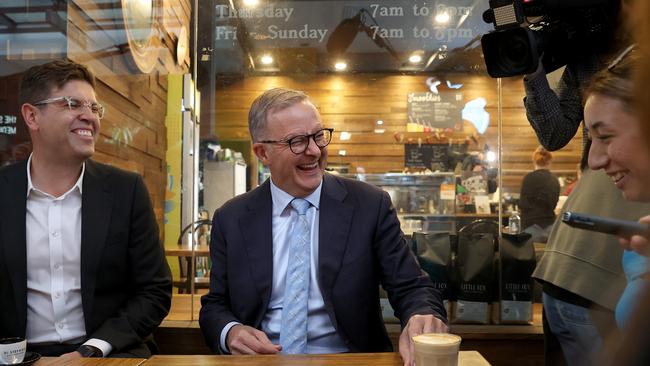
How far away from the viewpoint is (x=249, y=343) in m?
1.51

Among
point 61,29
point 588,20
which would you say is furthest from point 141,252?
point 588,20

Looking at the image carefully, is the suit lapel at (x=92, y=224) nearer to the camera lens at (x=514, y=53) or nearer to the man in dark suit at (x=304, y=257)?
the man in dark suit at (x=304, y=257)

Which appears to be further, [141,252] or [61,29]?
[61,29]

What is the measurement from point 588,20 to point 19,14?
8.40 feet

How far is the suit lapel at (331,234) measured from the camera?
1731 mm

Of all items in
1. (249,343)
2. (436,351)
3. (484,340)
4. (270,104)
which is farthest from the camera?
(484,340)

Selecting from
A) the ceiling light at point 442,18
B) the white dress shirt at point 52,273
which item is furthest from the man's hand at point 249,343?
the ceiling light at point 442,18

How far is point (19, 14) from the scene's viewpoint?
2650 mm

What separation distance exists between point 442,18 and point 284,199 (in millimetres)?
1568

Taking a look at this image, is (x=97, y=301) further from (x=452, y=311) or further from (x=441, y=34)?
(x=441, y=34)

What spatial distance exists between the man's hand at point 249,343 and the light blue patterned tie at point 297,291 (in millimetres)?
144

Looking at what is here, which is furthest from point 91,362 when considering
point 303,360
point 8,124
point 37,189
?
point 8,124

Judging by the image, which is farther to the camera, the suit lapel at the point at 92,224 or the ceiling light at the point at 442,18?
the ceiling light at the point at 442,18

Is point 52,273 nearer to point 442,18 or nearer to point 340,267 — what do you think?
point 340,267
